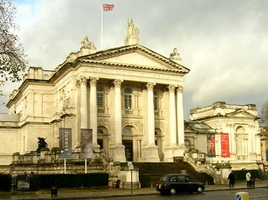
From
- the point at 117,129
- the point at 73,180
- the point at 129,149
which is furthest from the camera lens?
the point at 129,149

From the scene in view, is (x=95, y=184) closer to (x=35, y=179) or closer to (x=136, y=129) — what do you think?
(x=35, y=179)

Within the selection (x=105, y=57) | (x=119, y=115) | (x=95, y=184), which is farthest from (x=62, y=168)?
(x=105, y=57)

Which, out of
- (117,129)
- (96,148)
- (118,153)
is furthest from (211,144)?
(96,148)

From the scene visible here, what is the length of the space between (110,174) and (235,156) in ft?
117

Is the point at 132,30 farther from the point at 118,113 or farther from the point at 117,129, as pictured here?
the point at 117,129

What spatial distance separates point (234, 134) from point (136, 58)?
2680 centimetres

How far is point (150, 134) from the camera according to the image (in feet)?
179

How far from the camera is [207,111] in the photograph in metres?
76.9

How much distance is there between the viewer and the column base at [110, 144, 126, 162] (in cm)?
5131

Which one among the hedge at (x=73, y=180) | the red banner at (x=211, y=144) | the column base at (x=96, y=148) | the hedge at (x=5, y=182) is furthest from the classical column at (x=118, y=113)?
the hedge at (x=5, y=182)

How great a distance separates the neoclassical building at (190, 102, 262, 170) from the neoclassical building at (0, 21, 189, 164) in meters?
16.0

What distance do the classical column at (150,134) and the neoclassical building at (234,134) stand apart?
1912 cm

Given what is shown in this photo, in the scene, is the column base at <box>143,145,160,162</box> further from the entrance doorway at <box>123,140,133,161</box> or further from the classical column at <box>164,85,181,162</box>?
the entrance doorway at <box>123,140,133,161</box>

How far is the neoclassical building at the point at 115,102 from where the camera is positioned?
52312 millimetres
